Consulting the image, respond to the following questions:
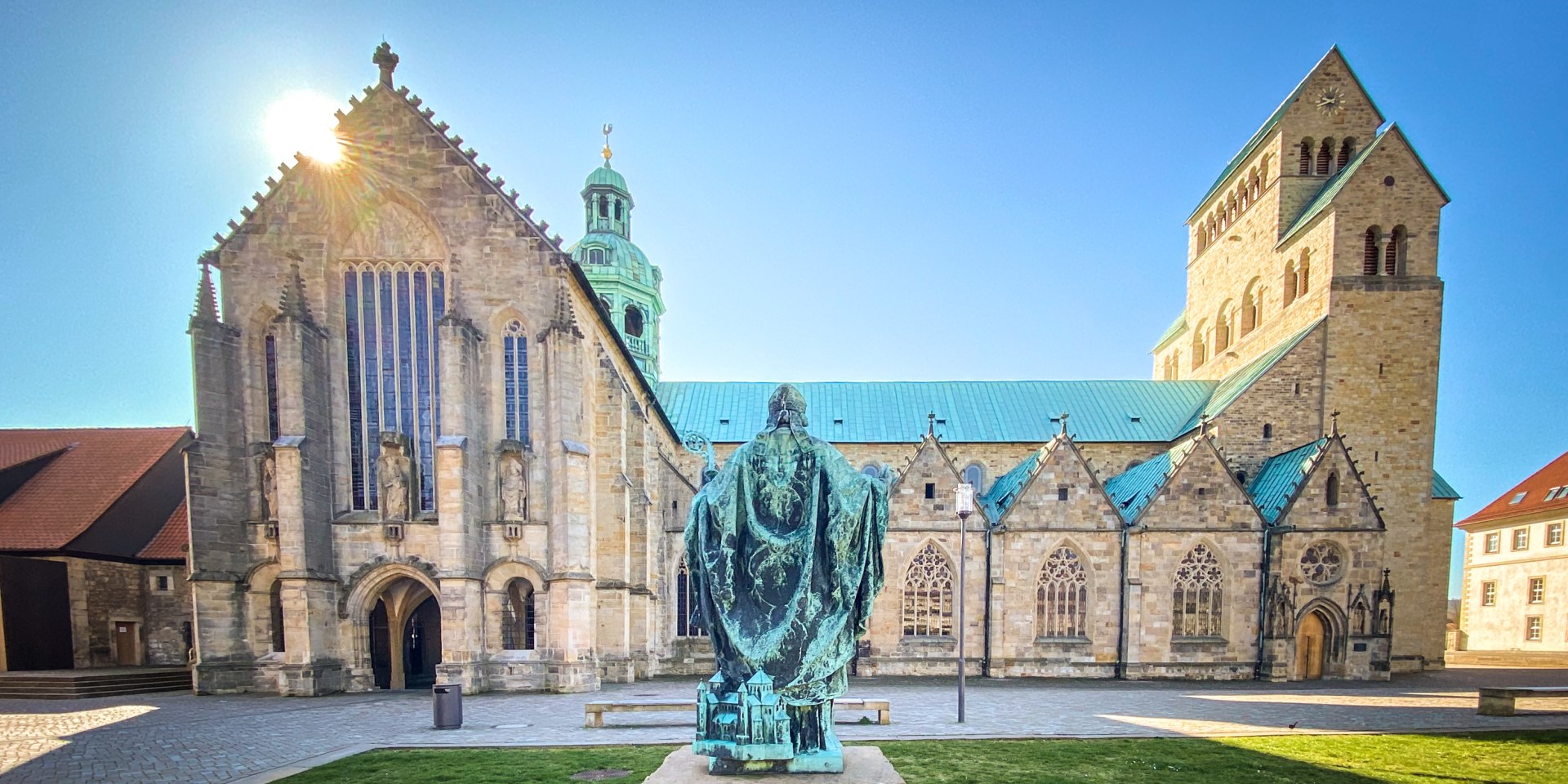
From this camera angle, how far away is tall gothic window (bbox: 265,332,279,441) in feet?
66.7

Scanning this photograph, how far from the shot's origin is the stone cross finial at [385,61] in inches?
805

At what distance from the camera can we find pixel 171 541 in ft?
84.0

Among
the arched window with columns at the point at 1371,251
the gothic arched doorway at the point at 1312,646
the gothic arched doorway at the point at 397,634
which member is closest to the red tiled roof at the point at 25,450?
the gothic arched doorway at the point at 397,634

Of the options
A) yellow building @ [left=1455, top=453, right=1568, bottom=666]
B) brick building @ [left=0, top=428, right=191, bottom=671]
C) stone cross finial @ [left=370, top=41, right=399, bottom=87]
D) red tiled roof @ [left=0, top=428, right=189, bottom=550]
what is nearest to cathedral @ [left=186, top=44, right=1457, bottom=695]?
stone cross finial @ [left=370, top=41, right=399, bottom=87]

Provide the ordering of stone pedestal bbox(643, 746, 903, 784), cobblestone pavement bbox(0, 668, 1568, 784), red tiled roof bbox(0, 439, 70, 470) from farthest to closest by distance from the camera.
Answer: red tiled roof bbox(0, 439, 70, 470), cobblestone pavement bbox(0, 668, 1568, 784), stone pedestal bbox(643, 746, 903, 784)

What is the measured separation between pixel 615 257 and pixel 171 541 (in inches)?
852

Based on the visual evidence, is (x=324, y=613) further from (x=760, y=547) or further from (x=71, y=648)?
(x=760, y=547)

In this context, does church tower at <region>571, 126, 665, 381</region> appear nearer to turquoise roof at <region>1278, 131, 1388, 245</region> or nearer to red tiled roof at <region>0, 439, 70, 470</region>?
red tiled roof at <region>0, 439, 70, 470</region>

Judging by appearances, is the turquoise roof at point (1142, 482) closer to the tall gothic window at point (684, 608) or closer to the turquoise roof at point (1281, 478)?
the turquoise roof at point (1281, 478)

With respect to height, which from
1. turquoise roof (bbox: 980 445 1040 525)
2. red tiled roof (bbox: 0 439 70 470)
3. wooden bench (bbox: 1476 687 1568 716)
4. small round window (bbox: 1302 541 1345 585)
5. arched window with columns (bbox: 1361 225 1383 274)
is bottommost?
wooden bench (bbox: 1476 687 1568 716)

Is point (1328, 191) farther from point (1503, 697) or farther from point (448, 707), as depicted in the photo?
point (448, 707)

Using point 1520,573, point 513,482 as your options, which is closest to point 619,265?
point 513,482

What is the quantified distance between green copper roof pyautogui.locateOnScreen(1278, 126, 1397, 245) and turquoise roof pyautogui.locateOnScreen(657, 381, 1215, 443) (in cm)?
798

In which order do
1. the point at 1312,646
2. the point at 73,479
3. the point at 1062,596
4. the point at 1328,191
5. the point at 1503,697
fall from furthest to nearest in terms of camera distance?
the point at 1328,191 < the point at 73,479 < the point at 1062,596 < the point at 1312,646 < the point at 1503,697
